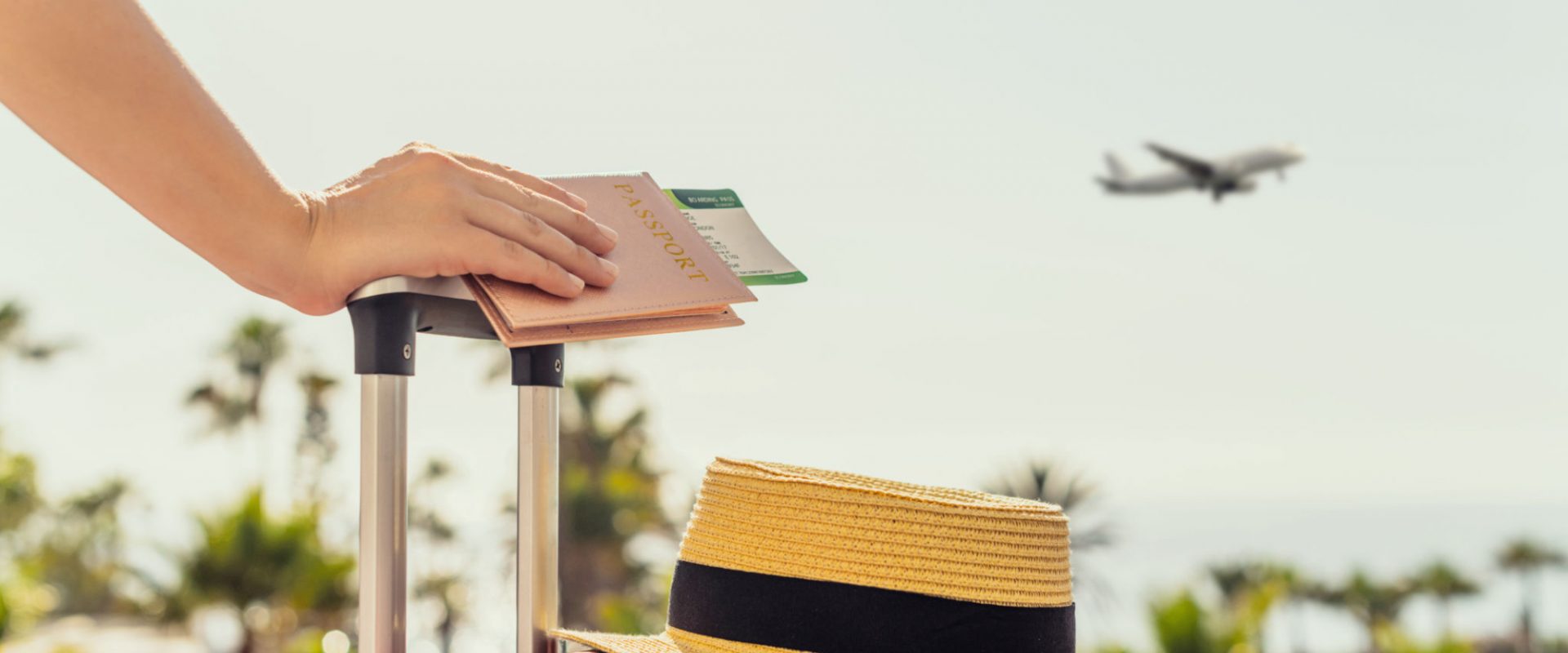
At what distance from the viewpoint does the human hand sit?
0.98 m

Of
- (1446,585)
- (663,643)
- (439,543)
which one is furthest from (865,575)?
(1446,585)

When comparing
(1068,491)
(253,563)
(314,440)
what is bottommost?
(1068,491)

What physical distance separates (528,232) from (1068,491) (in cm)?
2486

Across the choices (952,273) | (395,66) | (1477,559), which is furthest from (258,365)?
(1477,559)

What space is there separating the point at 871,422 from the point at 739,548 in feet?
135

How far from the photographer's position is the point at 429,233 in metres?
0.98

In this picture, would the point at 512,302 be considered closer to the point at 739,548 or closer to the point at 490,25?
the point at 739,548

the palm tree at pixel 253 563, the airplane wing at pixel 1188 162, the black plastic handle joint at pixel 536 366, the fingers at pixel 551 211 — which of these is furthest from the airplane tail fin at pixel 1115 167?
the fingers at pixel 551 211

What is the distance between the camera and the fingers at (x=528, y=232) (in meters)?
0.99

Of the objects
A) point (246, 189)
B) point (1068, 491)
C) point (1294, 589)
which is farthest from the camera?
point (1294, 589)

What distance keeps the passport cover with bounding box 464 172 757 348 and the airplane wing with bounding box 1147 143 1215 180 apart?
18.0m

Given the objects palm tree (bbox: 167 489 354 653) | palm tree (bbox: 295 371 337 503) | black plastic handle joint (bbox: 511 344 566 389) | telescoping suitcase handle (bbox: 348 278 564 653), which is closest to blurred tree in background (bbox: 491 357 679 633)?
palm tree (bbox: 295 371 337 503)

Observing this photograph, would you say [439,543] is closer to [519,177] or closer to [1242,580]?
[1242,580]

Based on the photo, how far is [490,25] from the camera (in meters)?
31.9
